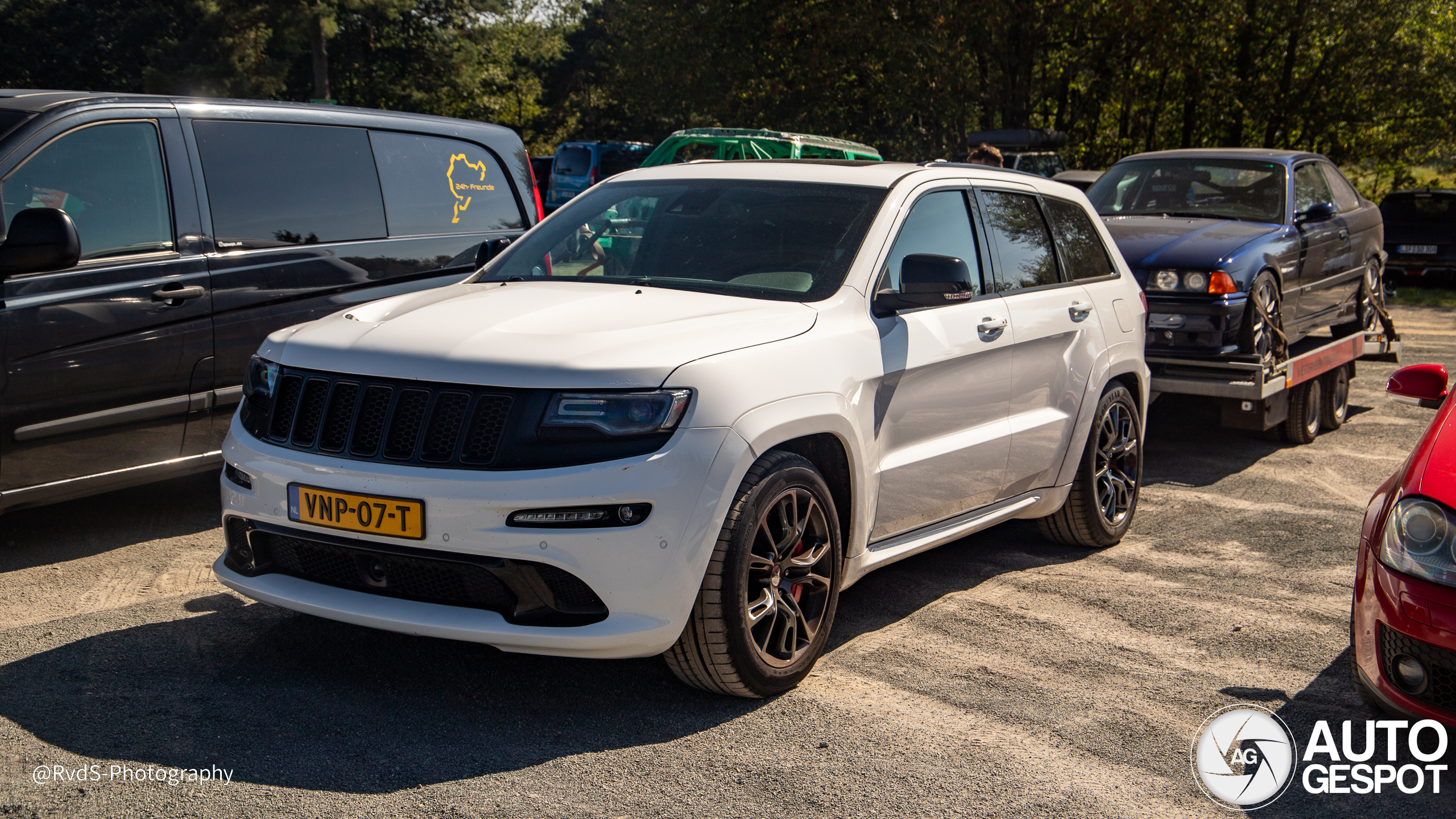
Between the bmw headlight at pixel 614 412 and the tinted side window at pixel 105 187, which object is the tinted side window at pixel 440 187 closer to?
the tinted side window at pixel 105 187

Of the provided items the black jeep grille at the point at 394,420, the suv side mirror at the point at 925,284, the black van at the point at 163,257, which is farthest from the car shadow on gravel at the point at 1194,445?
the black jeep grille at the point at 394,420

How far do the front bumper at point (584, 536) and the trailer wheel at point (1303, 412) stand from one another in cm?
657

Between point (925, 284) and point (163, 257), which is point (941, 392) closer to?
point (925, 284)

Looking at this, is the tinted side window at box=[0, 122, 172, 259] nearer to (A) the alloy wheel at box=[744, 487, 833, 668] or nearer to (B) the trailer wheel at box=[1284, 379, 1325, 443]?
(A) the alloy wheel at box=[744, 487, 833, 668]

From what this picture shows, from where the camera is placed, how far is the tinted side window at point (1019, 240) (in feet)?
17.2

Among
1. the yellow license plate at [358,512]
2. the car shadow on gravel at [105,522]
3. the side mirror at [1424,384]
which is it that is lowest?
the car shadow on gravel at [105,522]

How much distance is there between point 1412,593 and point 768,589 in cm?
185

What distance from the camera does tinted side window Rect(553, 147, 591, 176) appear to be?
25828mm

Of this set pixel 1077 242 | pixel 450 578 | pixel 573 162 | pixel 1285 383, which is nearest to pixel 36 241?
pixel 450 578

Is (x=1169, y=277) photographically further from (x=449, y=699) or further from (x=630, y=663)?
(x=449, y=699)

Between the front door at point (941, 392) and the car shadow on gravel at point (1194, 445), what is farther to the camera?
the car shadow on gravel at point (1194, 445)

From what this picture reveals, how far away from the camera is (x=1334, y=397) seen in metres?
9.45

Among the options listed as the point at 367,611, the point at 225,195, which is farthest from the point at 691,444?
the point at 225,195

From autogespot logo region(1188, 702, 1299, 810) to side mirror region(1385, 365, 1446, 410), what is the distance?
1300 mm
